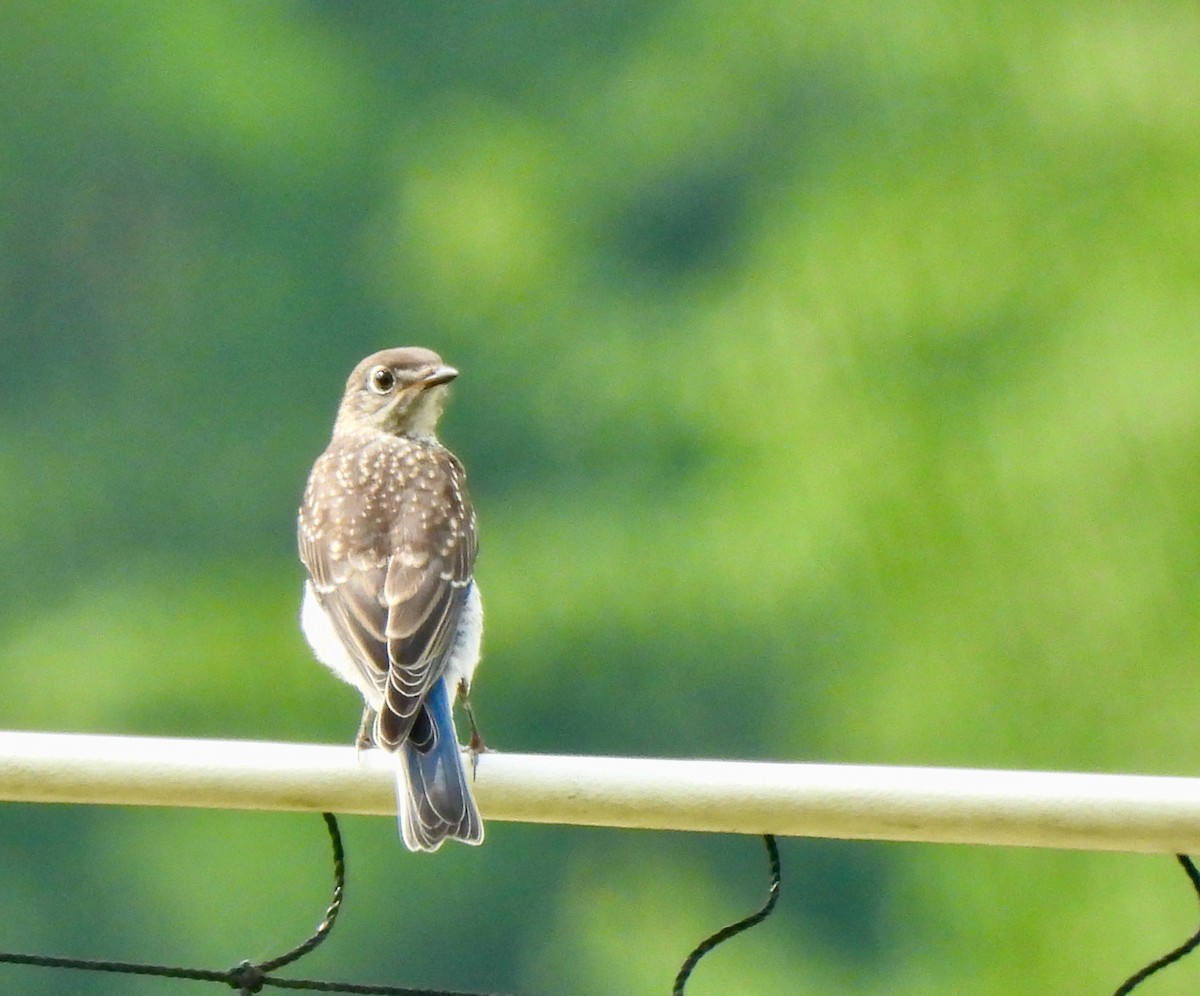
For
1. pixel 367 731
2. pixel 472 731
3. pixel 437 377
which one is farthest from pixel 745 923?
pixel 437 377

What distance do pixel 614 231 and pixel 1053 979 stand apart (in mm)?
8287

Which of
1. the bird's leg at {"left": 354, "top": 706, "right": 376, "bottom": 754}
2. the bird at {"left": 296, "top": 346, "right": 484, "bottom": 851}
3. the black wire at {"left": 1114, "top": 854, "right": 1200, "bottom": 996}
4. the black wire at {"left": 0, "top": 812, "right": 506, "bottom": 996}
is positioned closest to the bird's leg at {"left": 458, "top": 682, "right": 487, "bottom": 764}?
the bird at {"left": 296, "top": 346, "right": 484, "bottom": 851}

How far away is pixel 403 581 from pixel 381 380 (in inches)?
51.3

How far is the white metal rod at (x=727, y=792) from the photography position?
2.31 meters

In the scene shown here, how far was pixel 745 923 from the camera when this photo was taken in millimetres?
2299

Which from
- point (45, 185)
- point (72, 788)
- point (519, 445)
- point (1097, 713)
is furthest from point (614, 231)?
point (72, 788)

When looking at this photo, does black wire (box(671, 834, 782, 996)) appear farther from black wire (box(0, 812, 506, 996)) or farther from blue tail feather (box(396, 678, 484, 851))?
blue tail feather (box(396, 678, 484, 851))

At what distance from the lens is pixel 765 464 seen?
15.3 metres

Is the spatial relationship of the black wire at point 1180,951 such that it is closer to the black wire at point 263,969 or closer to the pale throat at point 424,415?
the black wire at point 263,969

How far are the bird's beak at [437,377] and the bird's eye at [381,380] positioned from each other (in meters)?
0.09

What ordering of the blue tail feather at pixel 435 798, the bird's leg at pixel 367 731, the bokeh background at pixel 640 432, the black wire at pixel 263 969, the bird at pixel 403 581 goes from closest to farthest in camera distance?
the black wire at pixel 263 969 → the blue tail feather at pixel 435 798 → the bird at pixel 403 581 → the bird's leg at pixel 367 731 → the bokeh background at pixel 640 432

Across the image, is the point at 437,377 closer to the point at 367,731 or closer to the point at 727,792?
the point at 367,731

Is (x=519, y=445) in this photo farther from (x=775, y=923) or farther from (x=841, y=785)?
(x=841, y=785)

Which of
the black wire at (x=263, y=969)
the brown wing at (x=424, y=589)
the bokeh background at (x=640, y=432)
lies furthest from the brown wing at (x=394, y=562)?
the bokeh background at (x=640, y=432)
